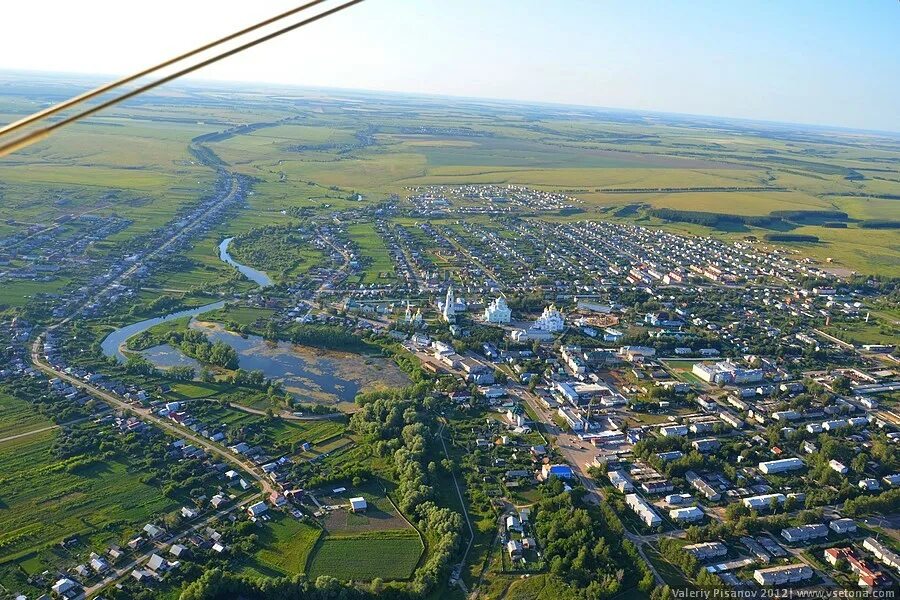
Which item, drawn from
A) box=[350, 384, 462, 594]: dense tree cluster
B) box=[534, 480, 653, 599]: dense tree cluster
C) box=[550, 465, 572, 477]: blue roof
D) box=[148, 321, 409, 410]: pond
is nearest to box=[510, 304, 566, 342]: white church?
box=[148, 321, 409, 410]: pond

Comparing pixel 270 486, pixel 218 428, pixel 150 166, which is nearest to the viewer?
pixel 270 486

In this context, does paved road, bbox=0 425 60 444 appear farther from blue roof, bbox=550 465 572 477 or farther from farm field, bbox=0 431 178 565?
blue roof, bbox=550 465 572 477

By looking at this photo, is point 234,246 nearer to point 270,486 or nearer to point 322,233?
point 322,233

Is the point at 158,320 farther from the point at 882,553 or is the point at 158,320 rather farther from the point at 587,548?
the point at 882,553

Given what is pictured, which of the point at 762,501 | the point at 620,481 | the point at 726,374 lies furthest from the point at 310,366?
the point at 726,374

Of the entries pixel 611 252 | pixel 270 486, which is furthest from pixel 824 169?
pixel 270 486
